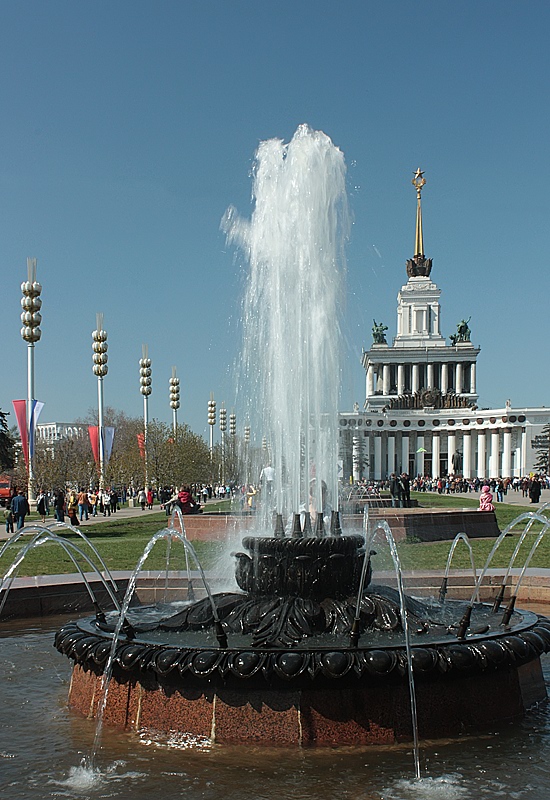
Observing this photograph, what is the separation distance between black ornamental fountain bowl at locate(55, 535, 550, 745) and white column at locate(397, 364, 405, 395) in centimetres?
12305

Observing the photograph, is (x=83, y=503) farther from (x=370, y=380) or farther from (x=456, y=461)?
(x=370, y=380)

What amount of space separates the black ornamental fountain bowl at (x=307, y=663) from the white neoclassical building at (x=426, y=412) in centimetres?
8785

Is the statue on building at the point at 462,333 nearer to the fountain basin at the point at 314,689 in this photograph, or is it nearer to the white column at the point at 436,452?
the white column at the point at 436,452

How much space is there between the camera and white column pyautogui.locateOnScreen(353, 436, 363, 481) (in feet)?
364

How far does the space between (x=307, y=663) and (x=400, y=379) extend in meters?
125

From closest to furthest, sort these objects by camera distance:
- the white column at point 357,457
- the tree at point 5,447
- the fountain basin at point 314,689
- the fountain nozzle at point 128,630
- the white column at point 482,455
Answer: the fountain basin at point 314,689 < the fountain nozzle at point 128,630 < the tree at point 5,447 < the white column at point 357,457 < the white column at point 482,455

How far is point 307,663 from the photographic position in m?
5.99

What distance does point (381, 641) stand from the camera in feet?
21.9

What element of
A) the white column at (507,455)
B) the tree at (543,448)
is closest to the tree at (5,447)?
the tree at (543,448)

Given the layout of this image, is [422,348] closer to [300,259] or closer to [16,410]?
[16,410]

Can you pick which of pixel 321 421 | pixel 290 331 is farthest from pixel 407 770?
pixel 290 331

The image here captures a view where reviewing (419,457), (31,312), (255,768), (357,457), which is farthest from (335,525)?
(419,457)

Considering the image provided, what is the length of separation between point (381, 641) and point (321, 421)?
5174 millimetres

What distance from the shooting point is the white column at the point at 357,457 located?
111m
